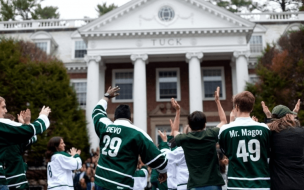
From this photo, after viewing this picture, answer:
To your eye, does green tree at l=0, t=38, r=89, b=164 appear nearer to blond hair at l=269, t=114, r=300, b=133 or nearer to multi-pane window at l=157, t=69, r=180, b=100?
multi-pane window at l=157, t=69, r=180, b=100

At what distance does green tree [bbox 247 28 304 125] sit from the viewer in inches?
779

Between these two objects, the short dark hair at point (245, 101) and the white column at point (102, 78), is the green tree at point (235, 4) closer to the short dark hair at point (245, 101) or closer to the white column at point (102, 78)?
the white column at point (102, 78)

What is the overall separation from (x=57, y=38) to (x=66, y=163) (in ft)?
91.4

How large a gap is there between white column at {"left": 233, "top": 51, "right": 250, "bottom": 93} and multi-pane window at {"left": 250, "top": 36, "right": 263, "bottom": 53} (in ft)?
21.5

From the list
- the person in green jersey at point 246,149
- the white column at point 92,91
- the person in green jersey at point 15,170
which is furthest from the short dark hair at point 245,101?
the white column at point 92,91

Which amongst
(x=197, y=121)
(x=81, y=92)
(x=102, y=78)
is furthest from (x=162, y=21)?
(x=197, y=121)

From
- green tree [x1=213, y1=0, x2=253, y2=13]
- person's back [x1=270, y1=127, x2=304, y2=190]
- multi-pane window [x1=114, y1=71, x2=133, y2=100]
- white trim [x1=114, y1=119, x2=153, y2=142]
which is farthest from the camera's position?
green tree [x1=213, y1=0, x2=253, y2=13]

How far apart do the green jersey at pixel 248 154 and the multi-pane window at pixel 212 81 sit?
2215 centimetres

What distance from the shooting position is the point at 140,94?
23234 millimetres

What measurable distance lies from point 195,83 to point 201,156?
18.5 meters

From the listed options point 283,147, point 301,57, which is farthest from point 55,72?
point 283,147

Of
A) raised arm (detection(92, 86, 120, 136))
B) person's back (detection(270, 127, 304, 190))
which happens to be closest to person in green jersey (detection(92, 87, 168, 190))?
raised arm (detection(92, 86, 120, 136))

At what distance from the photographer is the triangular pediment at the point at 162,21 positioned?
950 inches

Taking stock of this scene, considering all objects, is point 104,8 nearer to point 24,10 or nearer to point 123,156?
point 24,10
